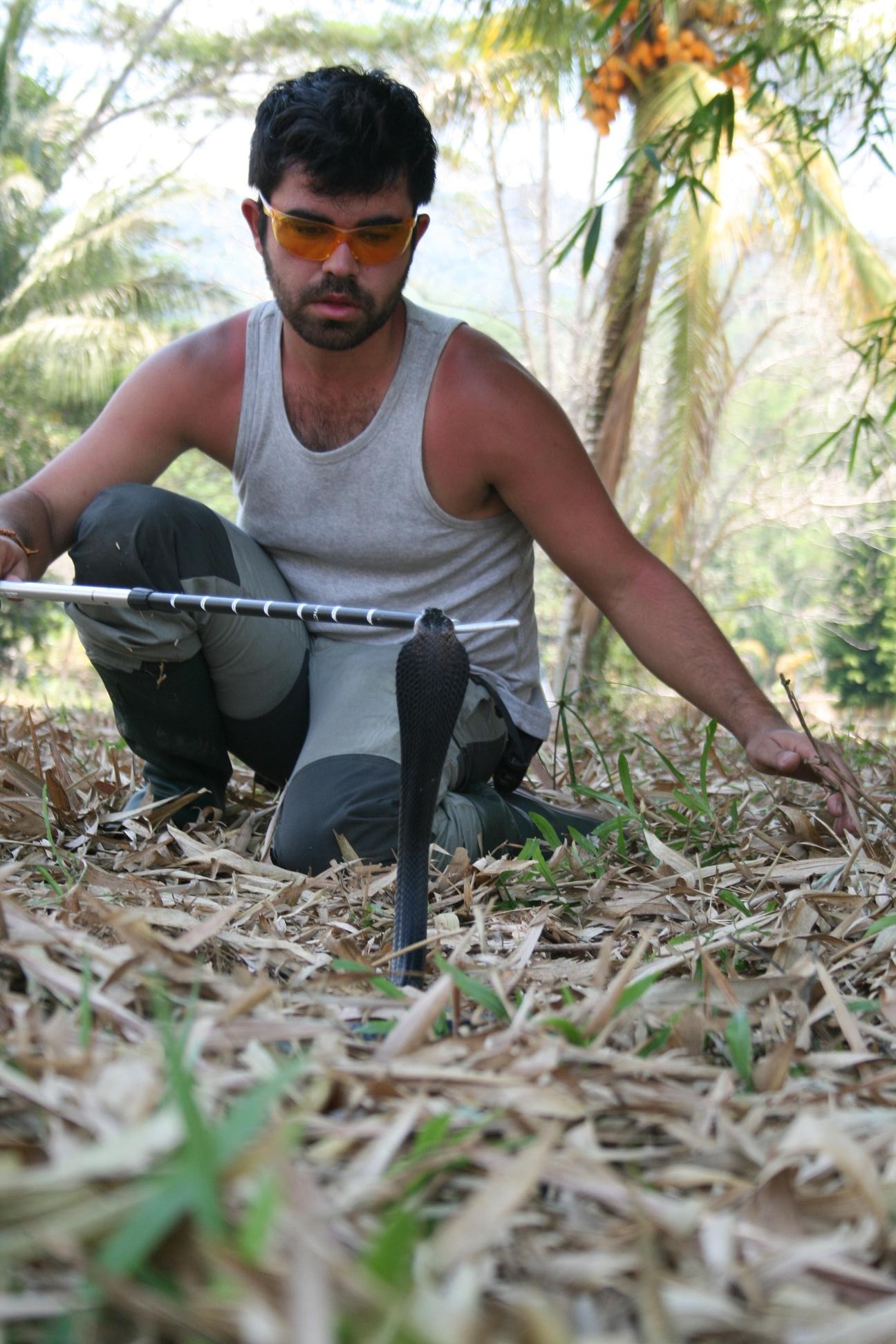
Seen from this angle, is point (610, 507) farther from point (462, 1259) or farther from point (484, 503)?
point (462, 1259)

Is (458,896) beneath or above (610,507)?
beneath

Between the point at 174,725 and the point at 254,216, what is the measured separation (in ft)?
3.31

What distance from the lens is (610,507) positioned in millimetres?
2484

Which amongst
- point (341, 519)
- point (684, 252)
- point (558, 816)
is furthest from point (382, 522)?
point (684, 252)

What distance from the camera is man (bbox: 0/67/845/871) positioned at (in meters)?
2.29

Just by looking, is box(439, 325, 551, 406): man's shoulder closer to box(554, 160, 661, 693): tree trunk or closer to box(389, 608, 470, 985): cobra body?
box(389, 608, 470, 985): cobra body

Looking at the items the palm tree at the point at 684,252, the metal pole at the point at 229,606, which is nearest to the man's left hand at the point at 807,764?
the metal pole at the point at 229,606

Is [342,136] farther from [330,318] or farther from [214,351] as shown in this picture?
[214,351]

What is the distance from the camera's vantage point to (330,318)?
2.41 meters

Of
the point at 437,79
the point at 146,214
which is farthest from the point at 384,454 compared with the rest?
the point at 146,214

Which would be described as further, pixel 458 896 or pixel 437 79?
pixel 437 79

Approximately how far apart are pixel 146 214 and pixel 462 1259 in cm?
1582

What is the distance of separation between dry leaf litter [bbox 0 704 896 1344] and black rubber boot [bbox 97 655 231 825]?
73 cm

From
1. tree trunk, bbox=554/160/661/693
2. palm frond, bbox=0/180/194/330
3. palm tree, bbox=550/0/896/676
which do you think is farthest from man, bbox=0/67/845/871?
palm frond, bbox=0/180/194/330
